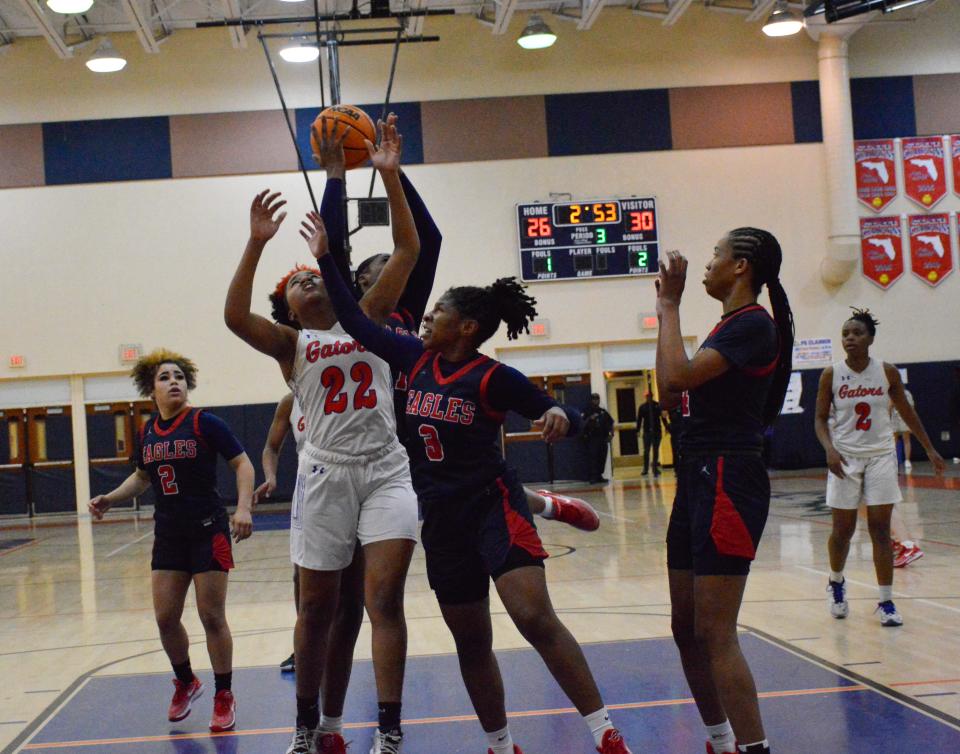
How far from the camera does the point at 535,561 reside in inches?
135

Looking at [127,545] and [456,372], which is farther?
[127,545]

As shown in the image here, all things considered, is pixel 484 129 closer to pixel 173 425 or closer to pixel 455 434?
pixel 173 425

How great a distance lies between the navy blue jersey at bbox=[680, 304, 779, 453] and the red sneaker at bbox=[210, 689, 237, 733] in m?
2.35

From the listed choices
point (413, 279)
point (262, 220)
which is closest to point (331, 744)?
point (413, 279)

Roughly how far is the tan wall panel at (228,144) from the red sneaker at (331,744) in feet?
49.9

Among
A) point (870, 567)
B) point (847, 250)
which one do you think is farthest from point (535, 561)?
point (847, 250)

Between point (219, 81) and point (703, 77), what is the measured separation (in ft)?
27.1

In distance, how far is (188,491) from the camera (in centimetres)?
469

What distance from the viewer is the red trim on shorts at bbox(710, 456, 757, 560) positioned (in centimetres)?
317

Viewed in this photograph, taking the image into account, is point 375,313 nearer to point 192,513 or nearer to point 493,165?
point 192,513

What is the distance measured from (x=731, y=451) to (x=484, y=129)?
15.8m

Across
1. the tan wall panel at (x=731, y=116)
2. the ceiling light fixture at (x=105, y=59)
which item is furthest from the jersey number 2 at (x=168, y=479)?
the tan wall panel at (x=731, y=116)

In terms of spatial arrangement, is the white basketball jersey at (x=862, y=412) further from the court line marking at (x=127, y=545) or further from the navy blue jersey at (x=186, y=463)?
the court line marking at (x=127, y=545)

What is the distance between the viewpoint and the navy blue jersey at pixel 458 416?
11.5 ft
